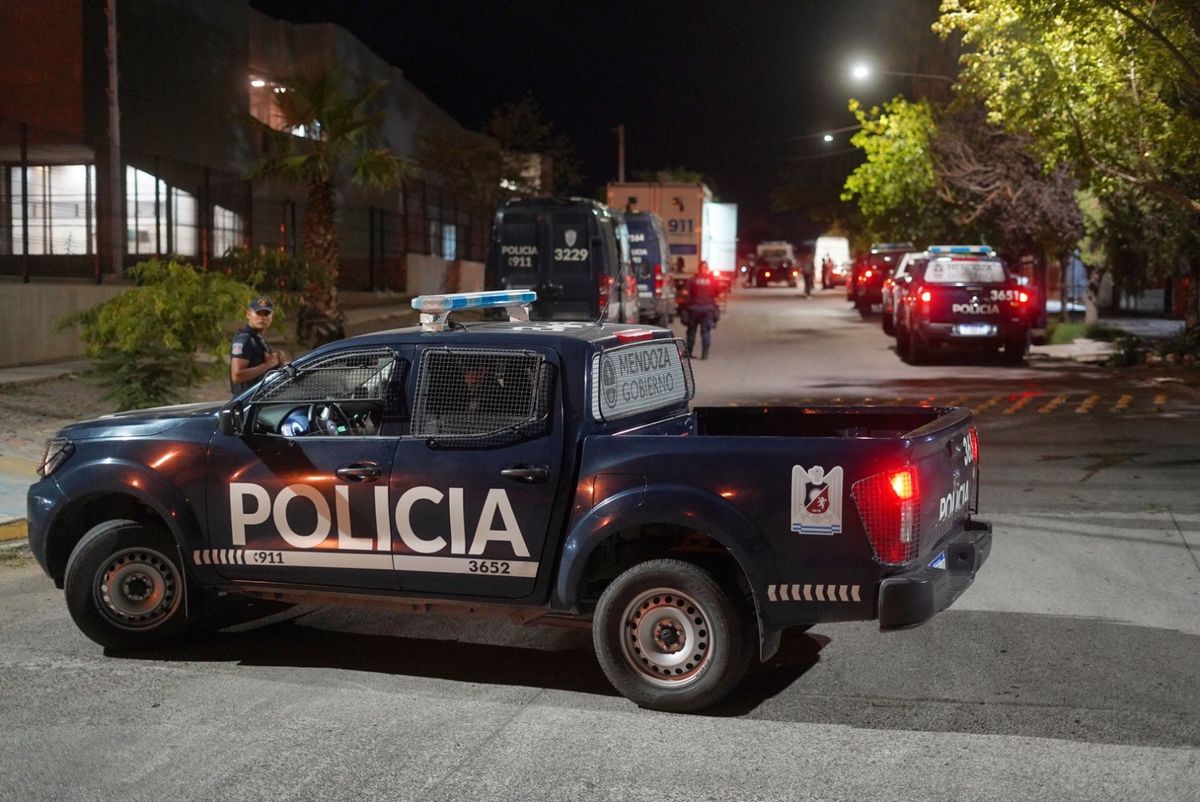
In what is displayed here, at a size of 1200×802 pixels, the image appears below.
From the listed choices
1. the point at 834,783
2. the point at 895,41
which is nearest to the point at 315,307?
the point at 834,783

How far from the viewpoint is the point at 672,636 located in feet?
20.7

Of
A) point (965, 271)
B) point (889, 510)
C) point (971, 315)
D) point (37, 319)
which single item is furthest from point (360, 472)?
point (965, 271)

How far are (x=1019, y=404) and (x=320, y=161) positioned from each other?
12732 millimetres

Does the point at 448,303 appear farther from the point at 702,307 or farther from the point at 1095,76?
the point at 702,307

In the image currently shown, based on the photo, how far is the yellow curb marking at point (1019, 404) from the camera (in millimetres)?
17609

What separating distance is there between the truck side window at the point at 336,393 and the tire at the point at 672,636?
4.99ft

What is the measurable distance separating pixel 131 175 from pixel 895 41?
35.0 metres

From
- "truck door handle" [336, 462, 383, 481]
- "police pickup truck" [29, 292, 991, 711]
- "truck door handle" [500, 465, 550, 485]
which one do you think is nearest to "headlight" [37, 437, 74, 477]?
"police pickup truck" [29, 292, 991, 711]

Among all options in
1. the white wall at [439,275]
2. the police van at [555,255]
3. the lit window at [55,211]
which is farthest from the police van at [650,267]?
the lit window at [55,211]

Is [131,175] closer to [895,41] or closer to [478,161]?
[478,161]

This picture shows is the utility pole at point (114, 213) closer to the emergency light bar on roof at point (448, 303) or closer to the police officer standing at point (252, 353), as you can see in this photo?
the police officer standing at point (252, 353)

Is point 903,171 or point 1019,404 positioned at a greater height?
point 903,171

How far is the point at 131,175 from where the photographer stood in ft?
82.0

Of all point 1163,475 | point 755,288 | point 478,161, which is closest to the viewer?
point 1163,475
